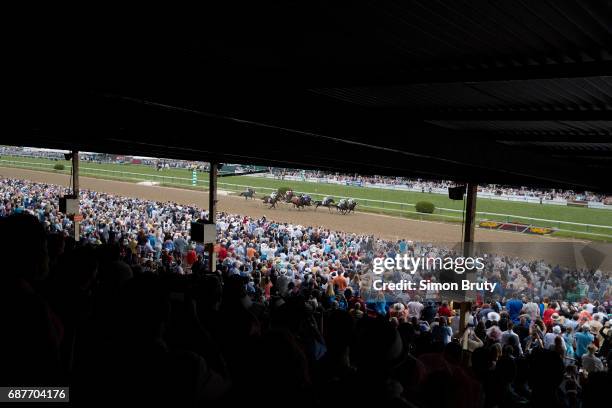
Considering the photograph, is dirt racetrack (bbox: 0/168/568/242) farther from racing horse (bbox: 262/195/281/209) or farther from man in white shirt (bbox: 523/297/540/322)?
man in white shirt (bbox: 523/297/540/322)

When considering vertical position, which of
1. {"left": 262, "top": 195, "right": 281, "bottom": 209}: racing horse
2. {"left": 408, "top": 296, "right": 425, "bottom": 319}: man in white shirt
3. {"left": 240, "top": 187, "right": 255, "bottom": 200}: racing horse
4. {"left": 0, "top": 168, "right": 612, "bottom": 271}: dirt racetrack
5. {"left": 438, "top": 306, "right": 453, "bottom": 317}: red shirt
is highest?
{"left": 240, "top": 187, "right": 255, "bottom": 200}: racing horse

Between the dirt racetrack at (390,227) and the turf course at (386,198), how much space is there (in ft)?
8.29

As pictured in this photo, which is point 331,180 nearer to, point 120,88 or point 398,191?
point 398,191

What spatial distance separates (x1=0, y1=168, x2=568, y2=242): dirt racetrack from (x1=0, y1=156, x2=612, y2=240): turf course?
2.50 meters

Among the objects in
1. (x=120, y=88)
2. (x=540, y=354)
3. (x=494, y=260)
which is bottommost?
(x=494, y=260)

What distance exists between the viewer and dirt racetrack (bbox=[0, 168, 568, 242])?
2743cm

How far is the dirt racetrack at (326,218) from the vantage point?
90.0 ft

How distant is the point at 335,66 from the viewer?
141 inches

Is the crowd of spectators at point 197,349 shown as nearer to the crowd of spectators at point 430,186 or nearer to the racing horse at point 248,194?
the crowd of spectators at point 430,186

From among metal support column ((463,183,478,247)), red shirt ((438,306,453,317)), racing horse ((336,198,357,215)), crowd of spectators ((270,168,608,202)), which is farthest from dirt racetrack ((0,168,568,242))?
red shirt ((438,306,453,317))

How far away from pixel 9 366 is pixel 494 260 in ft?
54.6

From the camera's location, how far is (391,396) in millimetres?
1374

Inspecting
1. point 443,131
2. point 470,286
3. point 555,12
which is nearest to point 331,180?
point 470,286

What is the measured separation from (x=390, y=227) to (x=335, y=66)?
1041 inches
